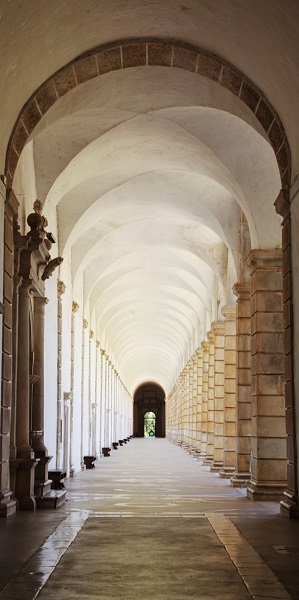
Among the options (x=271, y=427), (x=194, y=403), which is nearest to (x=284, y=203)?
(x=271, y=427)

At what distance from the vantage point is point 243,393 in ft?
53.5

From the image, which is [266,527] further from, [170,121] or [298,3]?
[170,121]

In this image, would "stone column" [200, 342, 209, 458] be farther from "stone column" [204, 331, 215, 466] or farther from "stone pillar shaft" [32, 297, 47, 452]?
"stone pillar shaft" [32, 297, 47, 452]

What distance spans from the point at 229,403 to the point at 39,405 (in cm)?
695

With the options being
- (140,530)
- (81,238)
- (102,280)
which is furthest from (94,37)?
(102,280)

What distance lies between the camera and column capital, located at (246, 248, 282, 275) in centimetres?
1381

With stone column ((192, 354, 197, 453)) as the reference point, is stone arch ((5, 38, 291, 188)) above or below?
above

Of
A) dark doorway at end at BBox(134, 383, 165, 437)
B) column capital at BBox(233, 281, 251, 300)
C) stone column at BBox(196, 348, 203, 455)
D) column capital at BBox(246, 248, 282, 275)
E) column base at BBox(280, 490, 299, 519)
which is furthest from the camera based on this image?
dark doorway at end at BBox(134, 383, 165, 437)

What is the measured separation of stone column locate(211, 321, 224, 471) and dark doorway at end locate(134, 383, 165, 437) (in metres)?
54.5

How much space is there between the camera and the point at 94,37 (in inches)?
419

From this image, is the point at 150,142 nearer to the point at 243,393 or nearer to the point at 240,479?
the point at 243,393

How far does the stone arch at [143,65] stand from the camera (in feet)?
36.0

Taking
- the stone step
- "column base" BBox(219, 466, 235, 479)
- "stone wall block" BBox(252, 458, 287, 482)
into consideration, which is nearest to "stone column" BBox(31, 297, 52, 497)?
the stone step

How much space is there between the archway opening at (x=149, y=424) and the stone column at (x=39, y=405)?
224 ft
